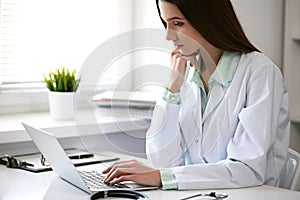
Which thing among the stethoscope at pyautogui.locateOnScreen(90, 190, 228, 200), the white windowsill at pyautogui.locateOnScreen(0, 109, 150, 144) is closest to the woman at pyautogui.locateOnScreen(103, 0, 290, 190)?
the stethoscope at pyautogui.locateOnScreen(90, 190, 228, 200)

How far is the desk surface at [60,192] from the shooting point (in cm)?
142

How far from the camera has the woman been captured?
5.06 ft

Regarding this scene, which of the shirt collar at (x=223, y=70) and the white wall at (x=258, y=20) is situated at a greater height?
the white wall at (x=258, y=20)

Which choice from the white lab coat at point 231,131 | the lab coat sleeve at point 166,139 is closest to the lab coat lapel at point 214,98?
the white lab coat at point 231,131

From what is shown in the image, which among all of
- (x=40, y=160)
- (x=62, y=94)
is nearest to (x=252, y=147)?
(x=40, y=160)

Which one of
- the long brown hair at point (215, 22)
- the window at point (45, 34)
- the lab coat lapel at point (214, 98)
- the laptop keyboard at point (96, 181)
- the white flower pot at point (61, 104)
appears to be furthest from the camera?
the window at point (45, 34)

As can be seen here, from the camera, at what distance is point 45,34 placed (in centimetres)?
240

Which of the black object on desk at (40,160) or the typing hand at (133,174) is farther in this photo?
the black object on desk at (40,160)

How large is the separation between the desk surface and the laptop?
0.02 meters

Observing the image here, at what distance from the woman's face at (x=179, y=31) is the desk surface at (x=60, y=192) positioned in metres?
0.44

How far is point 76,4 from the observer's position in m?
2.46

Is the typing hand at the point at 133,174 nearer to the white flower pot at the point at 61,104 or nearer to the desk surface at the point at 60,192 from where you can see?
the desk surface at the point at 60,192

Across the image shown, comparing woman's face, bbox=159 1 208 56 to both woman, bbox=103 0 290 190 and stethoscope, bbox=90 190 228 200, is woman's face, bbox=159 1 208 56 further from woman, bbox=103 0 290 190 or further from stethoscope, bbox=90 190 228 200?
stethoscope, bbox=90 190 228 200

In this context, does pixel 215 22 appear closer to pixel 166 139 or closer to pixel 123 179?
pixel 166 139
